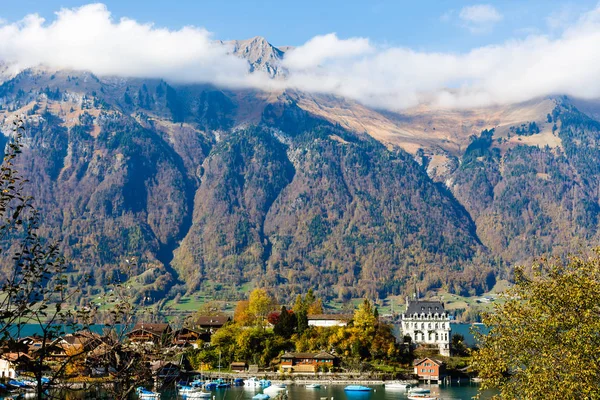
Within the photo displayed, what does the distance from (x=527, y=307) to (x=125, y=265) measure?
25344 mm

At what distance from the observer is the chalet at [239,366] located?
157 m

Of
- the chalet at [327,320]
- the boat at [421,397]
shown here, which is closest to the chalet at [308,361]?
the chalet at [327,320]

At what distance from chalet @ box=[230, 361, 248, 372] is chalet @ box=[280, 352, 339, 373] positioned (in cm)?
858

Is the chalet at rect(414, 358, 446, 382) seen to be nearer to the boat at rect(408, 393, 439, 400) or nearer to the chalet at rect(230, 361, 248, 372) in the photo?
the boat at rect(408, 393, 439, 400)

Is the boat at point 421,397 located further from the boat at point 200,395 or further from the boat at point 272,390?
the boat at point 200,395

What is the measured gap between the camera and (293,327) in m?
165

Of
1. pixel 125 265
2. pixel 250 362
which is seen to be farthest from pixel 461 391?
pixel 125 265

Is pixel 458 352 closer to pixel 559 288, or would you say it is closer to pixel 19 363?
pixel 559 288

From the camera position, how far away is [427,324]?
181875 mm

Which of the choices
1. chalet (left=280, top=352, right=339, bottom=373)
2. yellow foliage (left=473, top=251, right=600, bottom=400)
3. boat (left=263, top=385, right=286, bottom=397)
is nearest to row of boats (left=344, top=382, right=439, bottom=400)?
boat (left=263, top=385, right=286, bottom=397)

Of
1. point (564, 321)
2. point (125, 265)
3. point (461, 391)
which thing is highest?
point (125, 265)

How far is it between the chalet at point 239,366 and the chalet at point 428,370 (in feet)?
115

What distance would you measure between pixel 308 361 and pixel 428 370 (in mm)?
24140

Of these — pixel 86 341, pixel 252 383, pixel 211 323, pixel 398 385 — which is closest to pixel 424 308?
pixel 398 385
